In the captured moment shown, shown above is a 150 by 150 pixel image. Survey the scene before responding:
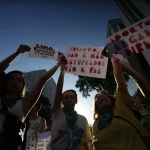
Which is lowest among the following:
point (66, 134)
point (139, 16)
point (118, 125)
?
point (66, 134)

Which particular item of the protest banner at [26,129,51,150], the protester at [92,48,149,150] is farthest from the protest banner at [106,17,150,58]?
the protest banner at [26,129,51,150]

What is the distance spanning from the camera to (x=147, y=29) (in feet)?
11.6

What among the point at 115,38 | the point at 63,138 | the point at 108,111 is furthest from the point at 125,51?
the point at 63,138

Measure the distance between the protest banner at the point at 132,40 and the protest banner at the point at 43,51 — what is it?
957 mm

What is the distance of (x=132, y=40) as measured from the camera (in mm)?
3594

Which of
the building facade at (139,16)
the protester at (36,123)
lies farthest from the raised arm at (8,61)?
the building facade at (139,16)

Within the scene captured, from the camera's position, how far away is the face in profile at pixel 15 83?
2377mm

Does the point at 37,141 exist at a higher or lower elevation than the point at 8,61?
lower

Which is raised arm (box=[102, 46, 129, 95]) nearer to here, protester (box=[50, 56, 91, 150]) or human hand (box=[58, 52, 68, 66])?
protester (box=[50, 56, 91, 150])

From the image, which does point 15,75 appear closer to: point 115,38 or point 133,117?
point 133,117

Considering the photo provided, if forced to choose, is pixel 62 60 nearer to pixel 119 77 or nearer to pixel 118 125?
pixel 119 77

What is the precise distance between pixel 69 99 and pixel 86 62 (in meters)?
1.13

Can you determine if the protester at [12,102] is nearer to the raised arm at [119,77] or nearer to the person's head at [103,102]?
the person's head at [103,102]

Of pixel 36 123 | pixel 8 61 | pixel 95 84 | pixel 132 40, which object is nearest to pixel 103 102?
pixel 132 40
